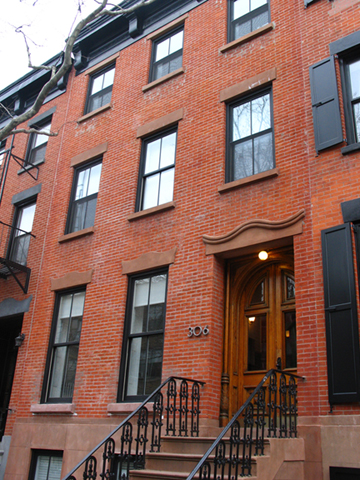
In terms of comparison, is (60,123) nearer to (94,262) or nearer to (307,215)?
(94,262)

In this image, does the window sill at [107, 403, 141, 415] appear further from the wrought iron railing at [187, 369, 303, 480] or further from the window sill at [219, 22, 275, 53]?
the window sill at [219, 22, 275, 53]

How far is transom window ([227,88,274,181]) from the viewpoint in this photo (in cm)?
918

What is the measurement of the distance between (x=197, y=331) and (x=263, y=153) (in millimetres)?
3512

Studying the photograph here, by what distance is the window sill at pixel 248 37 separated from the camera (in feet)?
32.5

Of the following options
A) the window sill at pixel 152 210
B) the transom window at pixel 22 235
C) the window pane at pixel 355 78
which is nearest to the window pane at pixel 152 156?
the window sill at pixel 152 210

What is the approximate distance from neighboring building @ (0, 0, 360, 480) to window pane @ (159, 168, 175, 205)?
5 cm

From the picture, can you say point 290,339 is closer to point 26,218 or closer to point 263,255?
point 263,255

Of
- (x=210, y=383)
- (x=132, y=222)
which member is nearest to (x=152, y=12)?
(x=132, y=222)

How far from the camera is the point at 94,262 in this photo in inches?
432

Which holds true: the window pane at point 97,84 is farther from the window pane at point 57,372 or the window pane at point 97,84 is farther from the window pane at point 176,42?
the window pane at point 57,372

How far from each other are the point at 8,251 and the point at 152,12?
25.2ft

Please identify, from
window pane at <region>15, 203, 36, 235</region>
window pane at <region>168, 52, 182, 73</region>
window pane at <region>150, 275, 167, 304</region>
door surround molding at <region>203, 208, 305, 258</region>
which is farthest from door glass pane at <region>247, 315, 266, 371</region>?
window pane at <region>15, 203, 36, 235</region>

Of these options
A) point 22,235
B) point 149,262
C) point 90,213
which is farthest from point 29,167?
point 149,262

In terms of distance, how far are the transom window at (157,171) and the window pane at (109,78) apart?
312 centimetres
